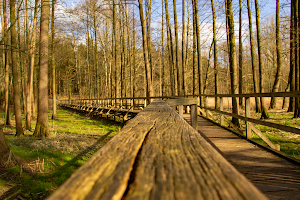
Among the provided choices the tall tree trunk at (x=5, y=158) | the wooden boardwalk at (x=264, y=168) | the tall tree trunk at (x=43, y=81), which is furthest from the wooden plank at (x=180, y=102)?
the tall tree trunk at (x=43, y=81)

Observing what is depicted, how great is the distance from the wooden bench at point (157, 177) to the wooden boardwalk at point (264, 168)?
219 centimetres

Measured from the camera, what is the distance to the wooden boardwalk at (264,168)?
2447 millimetres

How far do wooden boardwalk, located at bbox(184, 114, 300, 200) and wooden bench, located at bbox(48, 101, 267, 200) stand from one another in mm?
2189

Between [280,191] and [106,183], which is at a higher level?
[106,183]

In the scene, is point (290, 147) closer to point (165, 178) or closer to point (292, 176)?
point (292, 176)

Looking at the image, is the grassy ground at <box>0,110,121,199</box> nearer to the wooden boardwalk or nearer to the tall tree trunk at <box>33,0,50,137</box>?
the tall tree trunk at <box>33,0,50,137</box>

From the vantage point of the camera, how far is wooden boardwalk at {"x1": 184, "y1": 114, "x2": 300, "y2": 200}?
245 centimetres

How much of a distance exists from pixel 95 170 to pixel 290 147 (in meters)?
6.47

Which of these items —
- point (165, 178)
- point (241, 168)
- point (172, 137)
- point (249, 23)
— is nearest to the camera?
point (165, 178)

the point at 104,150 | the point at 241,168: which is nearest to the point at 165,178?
the point at 104,150

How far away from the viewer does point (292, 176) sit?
111 inches

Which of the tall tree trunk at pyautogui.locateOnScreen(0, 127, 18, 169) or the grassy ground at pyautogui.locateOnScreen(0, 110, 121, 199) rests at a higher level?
the tall tree trunk at pyautogui.locateOnScreen(0, 127, 18, 169)

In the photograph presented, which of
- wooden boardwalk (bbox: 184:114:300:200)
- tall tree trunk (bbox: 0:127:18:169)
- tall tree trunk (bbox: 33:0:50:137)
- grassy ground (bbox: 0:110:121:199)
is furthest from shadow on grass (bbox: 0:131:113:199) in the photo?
tall tree trunk (bbox: 33:0:50:137)

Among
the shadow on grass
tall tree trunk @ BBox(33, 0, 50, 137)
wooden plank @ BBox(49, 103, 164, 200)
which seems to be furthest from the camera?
tall tree trunk @ BBox(33, 0, 50, 137)
